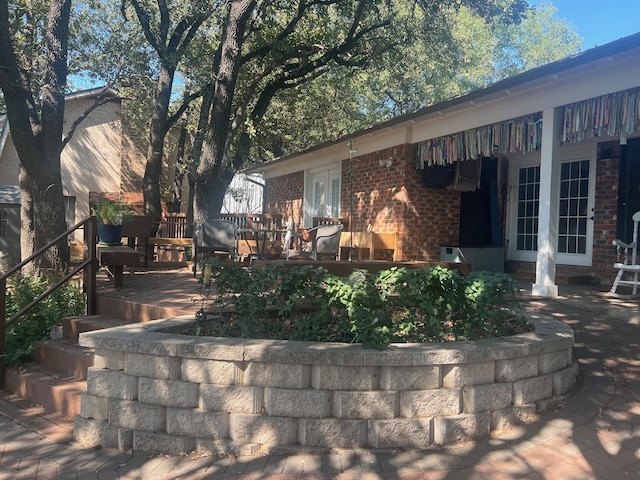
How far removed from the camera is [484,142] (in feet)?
24.2

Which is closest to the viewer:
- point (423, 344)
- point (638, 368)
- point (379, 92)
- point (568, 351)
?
point (423, 344)

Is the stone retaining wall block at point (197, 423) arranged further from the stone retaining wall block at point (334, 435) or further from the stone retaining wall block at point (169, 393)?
the stone retaining wall block at point (334, 435)

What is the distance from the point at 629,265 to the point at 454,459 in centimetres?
486

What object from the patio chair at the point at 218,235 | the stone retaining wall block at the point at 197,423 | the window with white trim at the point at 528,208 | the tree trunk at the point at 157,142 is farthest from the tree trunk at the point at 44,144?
the window with white trim at the point at 528,208

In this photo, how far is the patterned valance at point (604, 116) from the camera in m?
5.46

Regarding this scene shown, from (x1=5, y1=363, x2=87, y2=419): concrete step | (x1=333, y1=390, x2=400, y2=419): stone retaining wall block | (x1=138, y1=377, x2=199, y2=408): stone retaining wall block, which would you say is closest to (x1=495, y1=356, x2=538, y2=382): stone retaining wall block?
(x1=333, y1=390, x2=400, y2=419): stone retaining wall block

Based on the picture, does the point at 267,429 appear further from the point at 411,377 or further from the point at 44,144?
the point at 44,144

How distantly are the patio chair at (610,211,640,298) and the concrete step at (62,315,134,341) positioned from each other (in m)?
5.67

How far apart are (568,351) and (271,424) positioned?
2.09 m

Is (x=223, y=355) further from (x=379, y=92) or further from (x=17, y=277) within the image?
(x=379, y=92)

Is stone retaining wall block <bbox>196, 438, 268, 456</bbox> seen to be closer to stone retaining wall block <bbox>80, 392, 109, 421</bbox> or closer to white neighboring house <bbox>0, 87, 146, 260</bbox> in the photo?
stone retaining wall block <bbox>80, 392, 109, 421</bbox>

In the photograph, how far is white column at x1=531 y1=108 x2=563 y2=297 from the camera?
617 cm

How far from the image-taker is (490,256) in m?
9.08

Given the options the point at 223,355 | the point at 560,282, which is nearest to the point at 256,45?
the point at 560,282
